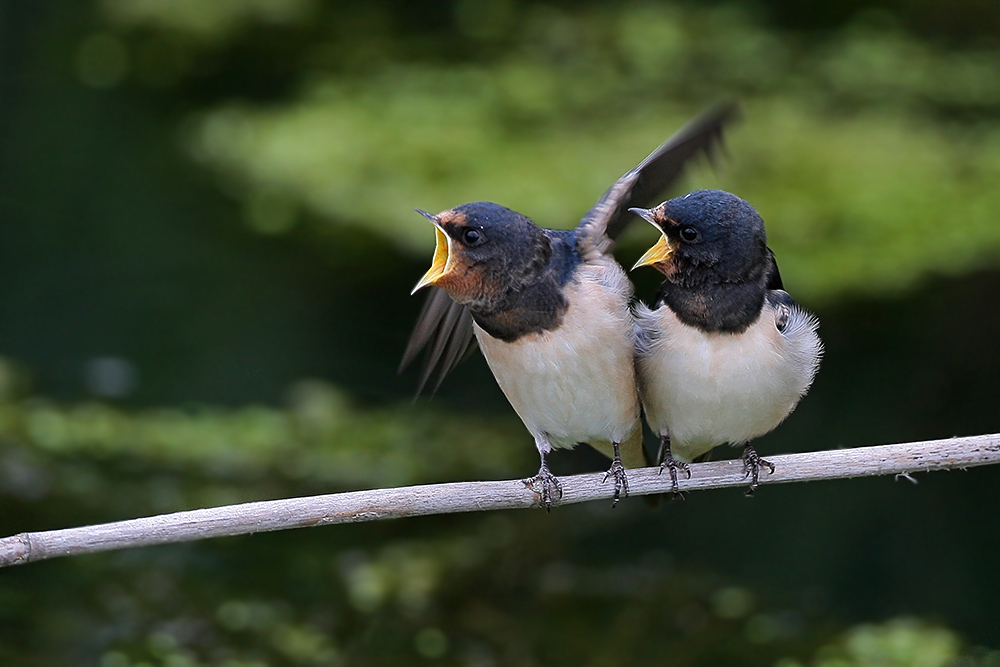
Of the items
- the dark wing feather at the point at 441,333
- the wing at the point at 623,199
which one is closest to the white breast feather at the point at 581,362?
the wing at the point at 623,199

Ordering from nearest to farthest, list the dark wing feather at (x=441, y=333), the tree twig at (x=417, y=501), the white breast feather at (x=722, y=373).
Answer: the tree twig at (x=417, y=501) < the white breast feather at (x=722, y=373) < the dark wing feather at (x=441, y=333)

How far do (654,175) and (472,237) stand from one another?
570 mm

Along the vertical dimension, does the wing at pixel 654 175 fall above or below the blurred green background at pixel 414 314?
above

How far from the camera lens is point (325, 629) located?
3404mm

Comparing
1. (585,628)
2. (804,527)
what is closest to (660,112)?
(804,527)

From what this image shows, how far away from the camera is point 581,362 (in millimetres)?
2514

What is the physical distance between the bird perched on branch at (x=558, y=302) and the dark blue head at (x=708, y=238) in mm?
216

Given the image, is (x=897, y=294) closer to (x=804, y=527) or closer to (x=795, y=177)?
(x=795, y=177)

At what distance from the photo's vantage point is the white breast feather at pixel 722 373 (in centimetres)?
243

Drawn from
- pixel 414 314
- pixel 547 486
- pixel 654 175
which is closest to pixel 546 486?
pixel 547 486

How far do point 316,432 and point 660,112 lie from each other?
2139 mm

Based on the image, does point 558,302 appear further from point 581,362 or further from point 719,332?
point 719,332

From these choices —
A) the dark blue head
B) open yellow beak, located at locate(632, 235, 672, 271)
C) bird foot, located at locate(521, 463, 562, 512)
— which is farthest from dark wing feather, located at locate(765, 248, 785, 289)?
bird foot, located at locate(521, 463, 562, 512)

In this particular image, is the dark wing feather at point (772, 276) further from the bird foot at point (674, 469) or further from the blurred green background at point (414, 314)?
the blurred green background at point (414, 314)
